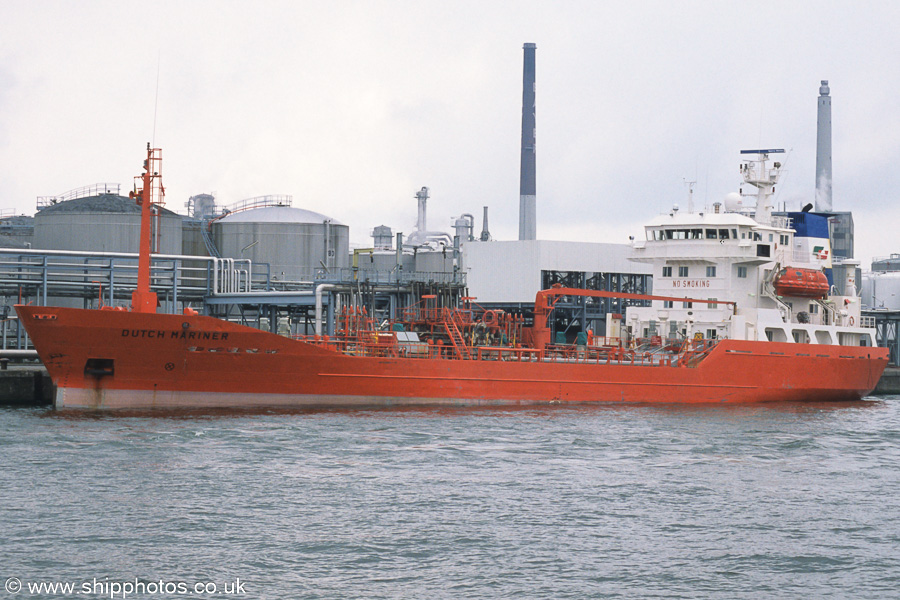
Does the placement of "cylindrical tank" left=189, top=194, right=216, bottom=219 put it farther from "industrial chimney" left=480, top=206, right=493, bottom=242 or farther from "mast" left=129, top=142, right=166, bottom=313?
"mast" left=129, top=142, right=166, bottom=313

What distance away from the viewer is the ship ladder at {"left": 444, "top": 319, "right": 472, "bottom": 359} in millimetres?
33906

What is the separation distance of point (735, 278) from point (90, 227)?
1216 inches

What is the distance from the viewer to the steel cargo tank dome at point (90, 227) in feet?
171

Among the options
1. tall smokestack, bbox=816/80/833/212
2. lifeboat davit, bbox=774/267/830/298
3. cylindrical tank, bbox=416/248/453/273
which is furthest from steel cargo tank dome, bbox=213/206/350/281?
tall smokestack, bbox=816/80/833/212

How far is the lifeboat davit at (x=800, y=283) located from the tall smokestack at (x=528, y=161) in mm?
32858

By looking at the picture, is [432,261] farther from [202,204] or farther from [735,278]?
[735,278]

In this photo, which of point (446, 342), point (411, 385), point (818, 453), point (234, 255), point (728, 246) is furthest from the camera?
point (234, 255)

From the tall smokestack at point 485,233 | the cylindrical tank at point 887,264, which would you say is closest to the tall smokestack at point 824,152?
the cylindrical tank at point 887,264

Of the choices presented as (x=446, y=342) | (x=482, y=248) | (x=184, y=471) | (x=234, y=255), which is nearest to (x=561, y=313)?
(x=482, y=248)

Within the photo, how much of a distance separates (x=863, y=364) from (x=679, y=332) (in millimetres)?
7899

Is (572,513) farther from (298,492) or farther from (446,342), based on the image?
(446,342)

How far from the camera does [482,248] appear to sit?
5678 centimetres

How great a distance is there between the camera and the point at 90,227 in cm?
5209

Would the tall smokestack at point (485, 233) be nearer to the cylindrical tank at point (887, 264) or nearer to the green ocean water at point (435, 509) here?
the cylindrical tank at point (887, 264)
